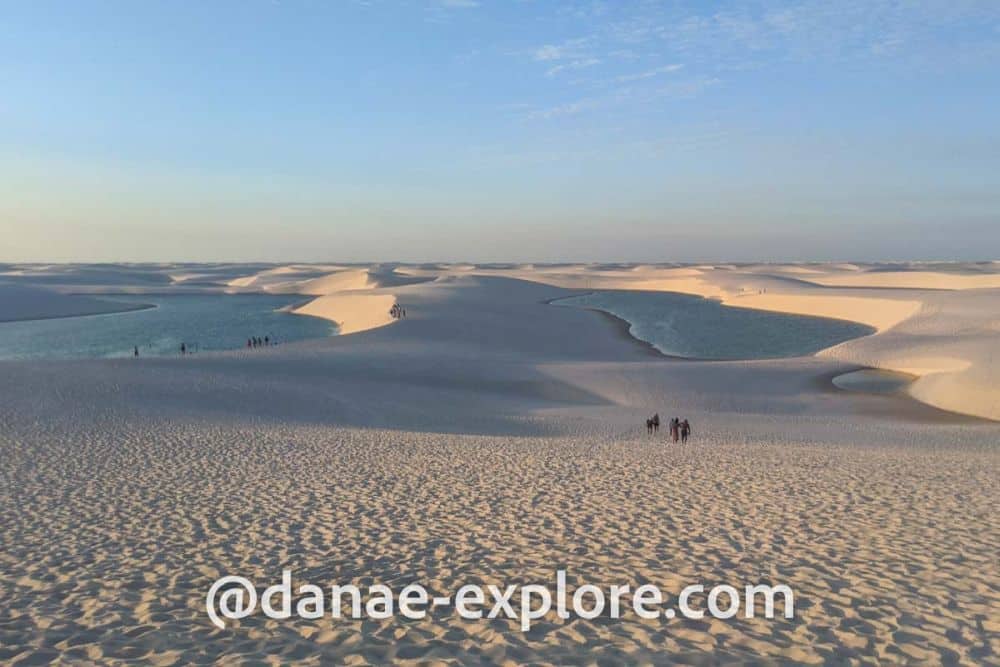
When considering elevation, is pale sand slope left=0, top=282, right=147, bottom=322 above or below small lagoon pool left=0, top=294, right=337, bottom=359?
above

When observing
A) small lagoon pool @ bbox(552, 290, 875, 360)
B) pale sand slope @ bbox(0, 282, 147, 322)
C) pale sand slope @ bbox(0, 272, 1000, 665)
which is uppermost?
pale sand slope @ bbox(0, 272, 1000, 665)

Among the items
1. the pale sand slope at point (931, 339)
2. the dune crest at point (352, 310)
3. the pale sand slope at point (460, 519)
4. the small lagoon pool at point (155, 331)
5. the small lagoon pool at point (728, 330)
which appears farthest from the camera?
the dune crest at point (352, 310)

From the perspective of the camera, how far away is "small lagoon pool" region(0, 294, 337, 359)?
43.0 meters

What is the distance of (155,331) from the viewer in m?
54.7

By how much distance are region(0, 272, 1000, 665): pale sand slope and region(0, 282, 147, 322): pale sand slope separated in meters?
56.9

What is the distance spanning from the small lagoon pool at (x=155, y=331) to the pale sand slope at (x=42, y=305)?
3.52 meters

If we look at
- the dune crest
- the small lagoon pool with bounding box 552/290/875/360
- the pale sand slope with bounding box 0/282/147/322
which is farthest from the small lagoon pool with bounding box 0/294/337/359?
the small lagoon pool with bounding box 552/290/875/360

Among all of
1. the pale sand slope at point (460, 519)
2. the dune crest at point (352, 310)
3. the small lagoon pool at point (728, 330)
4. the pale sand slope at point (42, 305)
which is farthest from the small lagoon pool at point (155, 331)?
the small lagoon pool at point (728, 330)

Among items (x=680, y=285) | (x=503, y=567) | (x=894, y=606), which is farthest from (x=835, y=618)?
(x=680, y=285)

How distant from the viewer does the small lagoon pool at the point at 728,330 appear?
4275cm

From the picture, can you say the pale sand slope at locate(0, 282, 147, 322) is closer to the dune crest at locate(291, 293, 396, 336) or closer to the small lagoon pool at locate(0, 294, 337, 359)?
the small lagoon pool at locate(0, 294, 337, 359)

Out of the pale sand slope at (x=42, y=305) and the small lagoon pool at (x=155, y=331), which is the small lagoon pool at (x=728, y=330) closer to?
the small lagoon pool at (x=155, y=331)

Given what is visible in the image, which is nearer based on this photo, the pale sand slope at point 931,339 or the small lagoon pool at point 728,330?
the pale sand slope at point 931,339

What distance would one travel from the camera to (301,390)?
2175 centimetres
